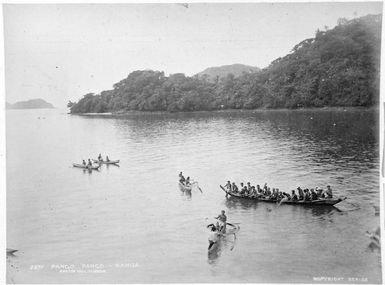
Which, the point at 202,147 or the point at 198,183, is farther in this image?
the point at 202,147

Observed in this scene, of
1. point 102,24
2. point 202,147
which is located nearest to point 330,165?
point 202,147

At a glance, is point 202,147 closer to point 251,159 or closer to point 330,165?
point 251,159

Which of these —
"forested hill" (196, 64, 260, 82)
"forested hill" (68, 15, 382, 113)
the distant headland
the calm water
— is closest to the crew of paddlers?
the calm water

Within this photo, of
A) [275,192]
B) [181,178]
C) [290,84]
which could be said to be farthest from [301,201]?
[290,84]

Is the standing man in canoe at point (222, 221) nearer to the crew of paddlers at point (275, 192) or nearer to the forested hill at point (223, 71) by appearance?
the crew of paddlers at point (275, 192)

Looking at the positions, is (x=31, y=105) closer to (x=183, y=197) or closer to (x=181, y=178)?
(x=181, y=178)

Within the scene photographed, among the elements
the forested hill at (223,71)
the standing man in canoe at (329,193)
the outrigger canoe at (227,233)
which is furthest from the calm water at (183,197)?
the forested hill at (223,71)
